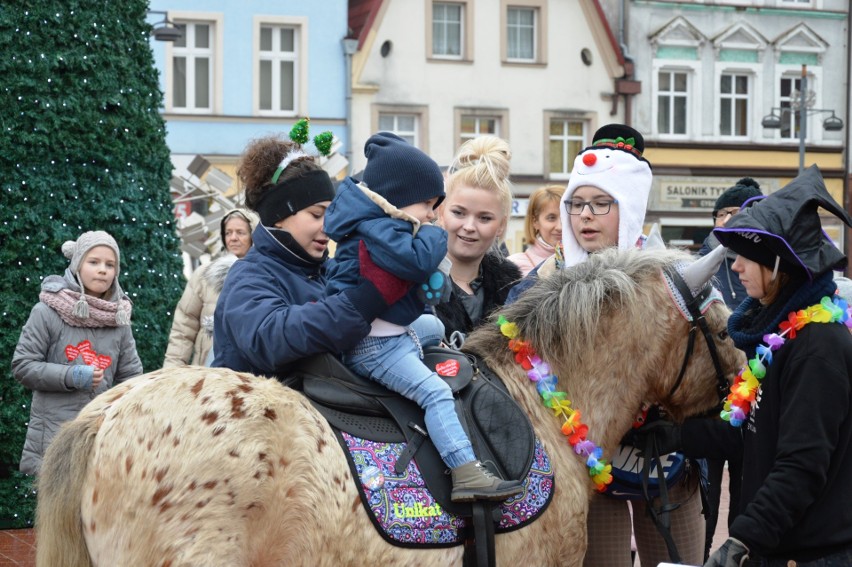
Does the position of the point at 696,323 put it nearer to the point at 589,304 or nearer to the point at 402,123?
the point at 589,304

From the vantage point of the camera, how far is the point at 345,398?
3494 millimetres

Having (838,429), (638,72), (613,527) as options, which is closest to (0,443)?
(613,527)

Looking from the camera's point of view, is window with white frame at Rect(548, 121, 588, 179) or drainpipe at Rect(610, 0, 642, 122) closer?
window with white frame at Rect(548, 121, 588, 179)

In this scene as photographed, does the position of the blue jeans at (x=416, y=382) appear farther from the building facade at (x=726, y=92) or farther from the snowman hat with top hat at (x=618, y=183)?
the building facade at (x=726, y=92)

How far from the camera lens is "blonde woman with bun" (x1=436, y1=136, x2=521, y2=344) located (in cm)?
468


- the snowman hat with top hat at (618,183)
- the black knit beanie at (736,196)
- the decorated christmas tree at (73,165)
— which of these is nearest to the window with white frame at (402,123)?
the decorated christmas tree at (73,165)

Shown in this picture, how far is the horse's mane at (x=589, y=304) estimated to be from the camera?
3855mm

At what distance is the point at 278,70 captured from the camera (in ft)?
86.9

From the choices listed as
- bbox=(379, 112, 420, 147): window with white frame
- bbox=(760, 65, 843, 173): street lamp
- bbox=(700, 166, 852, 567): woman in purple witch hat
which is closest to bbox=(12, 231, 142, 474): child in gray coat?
bbox=(700, 166, 852, 567): woman in purple witch hat

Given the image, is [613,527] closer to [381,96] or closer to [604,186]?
[604,186]

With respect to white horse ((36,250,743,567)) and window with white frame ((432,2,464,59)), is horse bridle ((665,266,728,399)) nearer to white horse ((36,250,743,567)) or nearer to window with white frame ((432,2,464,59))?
white horse ((36,250,743,567))

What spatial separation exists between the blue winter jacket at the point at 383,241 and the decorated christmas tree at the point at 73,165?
17.3 ft

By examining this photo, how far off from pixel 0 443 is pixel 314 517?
225 inches

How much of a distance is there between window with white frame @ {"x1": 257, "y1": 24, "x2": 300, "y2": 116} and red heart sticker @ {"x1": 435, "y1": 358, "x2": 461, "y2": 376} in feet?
76.8
